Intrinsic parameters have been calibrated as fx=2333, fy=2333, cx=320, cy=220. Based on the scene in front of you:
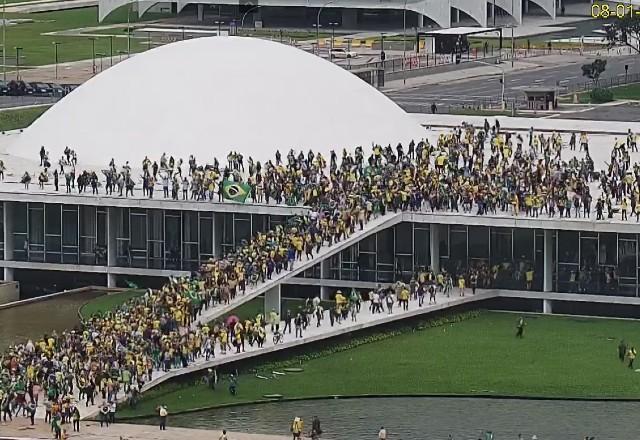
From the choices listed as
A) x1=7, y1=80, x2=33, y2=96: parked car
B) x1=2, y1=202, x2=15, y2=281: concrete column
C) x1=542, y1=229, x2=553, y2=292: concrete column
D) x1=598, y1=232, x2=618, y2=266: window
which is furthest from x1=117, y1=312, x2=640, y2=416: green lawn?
x1=7, y1=80, x2=33, y2=96: parked car

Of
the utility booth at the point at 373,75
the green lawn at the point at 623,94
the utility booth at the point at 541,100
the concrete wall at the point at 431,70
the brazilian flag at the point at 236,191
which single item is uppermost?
the concrete wall at the point at 431,70

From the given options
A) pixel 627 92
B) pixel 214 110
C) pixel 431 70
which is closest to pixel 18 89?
pixel 431 70

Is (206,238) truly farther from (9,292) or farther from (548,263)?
(548,263)

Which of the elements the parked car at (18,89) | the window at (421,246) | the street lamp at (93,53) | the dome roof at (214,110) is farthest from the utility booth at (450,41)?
the window at (421,246)

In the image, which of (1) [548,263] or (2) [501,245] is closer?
(1) [548,263]

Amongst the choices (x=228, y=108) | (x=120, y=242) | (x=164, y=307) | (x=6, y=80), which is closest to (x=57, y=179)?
(x=120, y=242)

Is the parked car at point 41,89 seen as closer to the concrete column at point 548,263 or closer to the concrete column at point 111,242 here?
the concrete column at point 111,242
